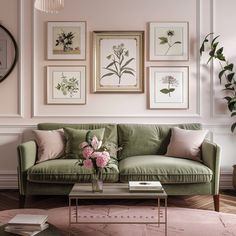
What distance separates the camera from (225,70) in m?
3.88

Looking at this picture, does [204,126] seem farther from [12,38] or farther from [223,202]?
[12,38]

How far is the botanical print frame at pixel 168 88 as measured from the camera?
395 centimetres

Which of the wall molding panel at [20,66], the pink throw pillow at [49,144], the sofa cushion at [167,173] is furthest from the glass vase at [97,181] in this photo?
the wall molding panel at [20,66]

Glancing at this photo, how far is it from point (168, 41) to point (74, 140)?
Result: 5.29ft

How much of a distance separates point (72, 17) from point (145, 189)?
242 cm

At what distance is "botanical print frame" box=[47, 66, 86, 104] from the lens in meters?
3.94

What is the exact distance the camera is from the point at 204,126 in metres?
3.95

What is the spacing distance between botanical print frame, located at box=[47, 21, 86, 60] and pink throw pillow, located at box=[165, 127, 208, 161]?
5.05 ft

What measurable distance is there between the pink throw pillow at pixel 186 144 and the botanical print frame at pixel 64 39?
154 centimetres

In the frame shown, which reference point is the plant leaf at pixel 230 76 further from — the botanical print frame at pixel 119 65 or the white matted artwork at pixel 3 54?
the white matted artwork at pixel 3 54

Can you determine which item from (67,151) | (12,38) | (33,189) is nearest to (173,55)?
(67,151)

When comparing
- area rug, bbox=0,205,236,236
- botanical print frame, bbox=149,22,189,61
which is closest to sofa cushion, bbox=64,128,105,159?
area rug, bbox=0,205,236,236

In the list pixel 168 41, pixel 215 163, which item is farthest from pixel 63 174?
pixel 168 41

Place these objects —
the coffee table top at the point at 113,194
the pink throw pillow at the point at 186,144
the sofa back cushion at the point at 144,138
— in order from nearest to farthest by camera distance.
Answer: the coffee table top at the point at 113,194
the pink throw pillow at the point at 186,144
the sofa back cushion at the point at 144,138
